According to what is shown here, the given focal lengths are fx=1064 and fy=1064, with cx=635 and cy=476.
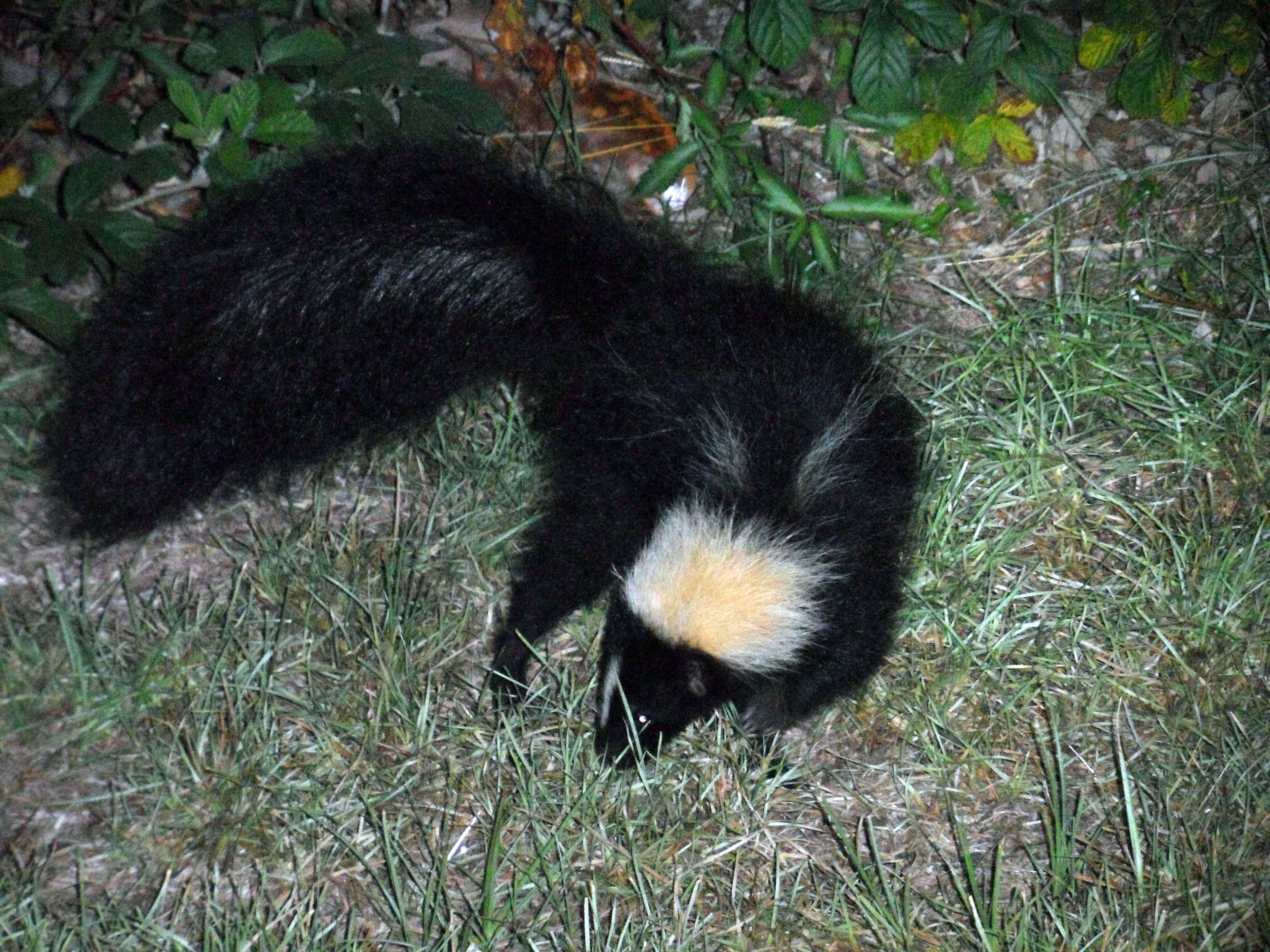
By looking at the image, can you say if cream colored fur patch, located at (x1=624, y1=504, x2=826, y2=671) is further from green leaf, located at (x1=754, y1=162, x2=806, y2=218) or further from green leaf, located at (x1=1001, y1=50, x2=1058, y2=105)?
green leaf, located at (x1=1001, y1=50, x2=1058, y2=105)

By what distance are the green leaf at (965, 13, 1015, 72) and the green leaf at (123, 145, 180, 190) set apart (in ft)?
9.44

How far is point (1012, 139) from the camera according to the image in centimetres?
411

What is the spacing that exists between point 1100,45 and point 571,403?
251 centimetres

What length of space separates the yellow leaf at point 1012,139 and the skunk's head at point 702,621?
2074 millimetres

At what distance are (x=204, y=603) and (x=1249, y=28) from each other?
433cm

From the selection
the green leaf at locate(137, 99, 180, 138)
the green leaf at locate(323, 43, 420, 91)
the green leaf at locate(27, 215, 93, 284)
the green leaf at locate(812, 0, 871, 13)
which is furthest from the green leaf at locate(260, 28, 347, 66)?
the green leaf at locate(812, 0, 871, 13)

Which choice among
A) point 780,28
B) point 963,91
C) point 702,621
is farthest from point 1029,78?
point 702,621

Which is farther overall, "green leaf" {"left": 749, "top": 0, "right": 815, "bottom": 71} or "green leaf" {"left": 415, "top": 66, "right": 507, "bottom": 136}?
"green leaf" {"left": 749, "top": 0, "right": 815, "bottom": 71}

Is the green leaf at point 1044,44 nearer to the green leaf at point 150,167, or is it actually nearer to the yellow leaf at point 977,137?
the yellow leaf at point 977,137

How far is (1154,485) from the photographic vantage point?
375cm

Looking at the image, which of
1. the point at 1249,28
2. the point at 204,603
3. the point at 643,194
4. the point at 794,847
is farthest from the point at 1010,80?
the point at 204,603

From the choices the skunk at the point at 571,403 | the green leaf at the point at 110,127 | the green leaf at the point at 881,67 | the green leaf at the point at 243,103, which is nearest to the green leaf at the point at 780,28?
the green leaf at the point at 881,67

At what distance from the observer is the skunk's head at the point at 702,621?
2.95 meters

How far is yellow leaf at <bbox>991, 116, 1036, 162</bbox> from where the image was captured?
13.5 feet
